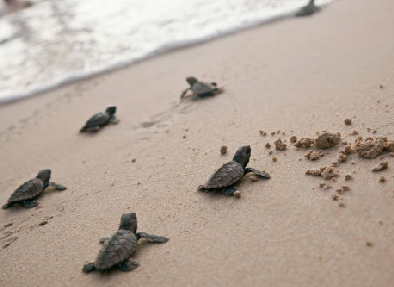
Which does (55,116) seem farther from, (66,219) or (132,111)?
(66,219)

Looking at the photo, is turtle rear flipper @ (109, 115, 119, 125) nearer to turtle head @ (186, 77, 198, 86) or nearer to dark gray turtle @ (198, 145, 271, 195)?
turtle head @ (186, 77, 198, 86)

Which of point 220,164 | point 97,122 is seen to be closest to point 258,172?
point 220,164

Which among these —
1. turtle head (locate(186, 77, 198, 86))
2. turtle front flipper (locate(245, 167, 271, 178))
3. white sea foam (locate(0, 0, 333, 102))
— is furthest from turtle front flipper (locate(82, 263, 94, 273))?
white sea foam (locate(0, 0, 333, 102))

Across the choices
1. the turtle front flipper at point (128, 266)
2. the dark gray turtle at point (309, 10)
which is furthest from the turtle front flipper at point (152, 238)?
the dark gray turtle at point (309, 10)

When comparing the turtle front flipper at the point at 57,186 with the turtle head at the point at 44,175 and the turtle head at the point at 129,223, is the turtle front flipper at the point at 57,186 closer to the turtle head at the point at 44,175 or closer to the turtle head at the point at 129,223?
the turtle head at the point at 44,175

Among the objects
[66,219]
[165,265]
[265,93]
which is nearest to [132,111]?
[265,93]
